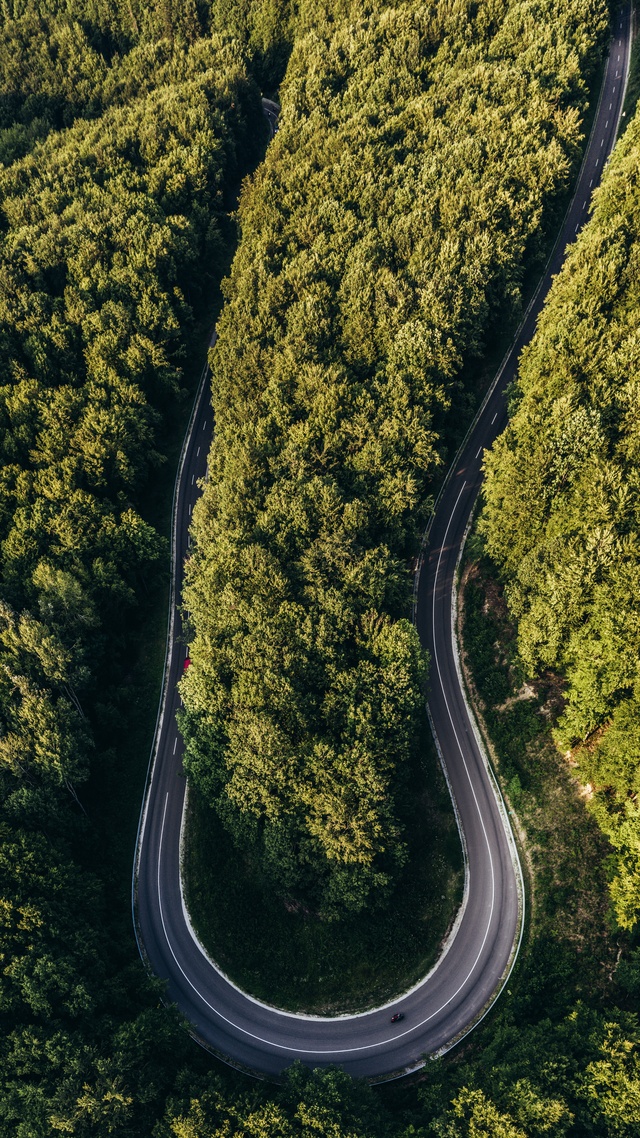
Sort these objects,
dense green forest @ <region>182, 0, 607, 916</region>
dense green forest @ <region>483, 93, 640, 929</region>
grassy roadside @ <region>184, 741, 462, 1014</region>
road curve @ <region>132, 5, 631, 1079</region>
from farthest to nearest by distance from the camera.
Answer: grassy roadside @ <region>184, 741, 462, 1014</region> → dense green forest @ <region>182, 0, 607, 916</region> → road curve @ <region>132, 5, 631, 1079</region> → dense green forest @ <region>483, 93, 640, 929</region>

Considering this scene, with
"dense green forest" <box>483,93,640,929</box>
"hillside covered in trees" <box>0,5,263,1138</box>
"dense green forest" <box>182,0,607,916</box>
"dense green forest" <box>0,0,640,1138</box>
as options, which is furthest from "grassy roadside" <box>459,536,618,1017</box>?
→ "hillside covered in trees" <box>0,5,263,1138</box>

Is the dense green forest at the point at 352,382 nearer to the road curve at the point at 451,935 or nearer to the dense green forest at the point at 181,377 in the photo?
the dense green forest at the point at 181,377

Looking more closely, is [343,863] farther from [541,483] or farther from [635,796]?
[541,483]

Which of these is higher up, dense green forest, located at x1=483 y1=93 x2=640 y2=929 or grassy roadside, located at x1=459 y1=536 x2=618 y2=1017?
dense green forest, located at x1=483 y1=93 x2=640 y2=929

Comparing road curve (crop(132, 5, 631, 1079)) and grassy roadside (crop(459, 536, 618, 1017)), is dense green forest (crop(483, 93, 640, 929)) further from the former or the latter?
road curve (crop(132, 5, 631, 1079))

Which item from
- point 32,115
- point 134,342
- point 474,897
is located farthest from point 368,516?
point 32,115

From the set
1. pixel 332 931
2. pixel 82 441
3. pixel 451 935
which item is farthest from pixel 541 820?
pixel 82 441

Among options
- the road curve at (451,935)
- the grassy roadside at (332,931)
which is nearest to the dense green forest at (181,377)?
the road curve at (451,935)

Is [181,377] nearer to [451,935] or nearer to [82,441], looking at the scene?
[82,441]
